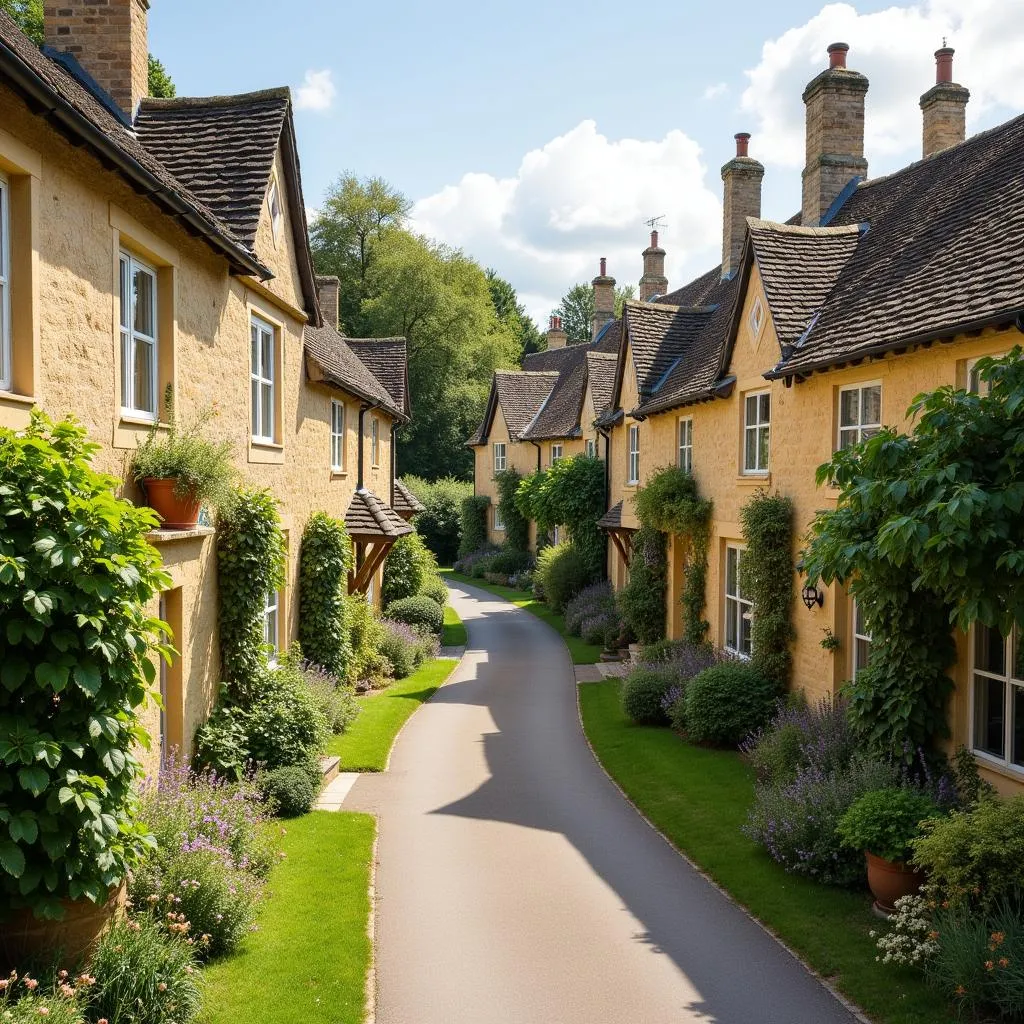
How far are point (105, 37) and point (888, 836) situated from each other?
13.2 m

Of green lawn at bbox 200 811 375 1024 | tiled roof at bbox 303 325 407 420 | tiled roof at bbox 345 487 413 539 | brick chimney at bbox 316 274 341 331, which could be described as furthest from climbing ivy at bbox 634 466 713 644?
brick chimney at bbox 316 274 341 331

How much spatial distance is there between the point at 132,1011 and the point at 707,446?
14622 mm

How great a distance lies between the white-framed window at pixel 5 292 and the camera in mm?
6695

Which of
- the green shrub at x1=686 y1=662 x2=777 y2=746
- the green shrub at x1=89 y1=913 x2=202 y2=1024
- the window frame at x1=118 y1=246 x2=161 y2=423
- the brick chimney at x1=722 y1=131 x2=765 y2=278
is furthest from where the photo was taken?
the brick chimney at x1=722 y1=131 x2=765 y2=278

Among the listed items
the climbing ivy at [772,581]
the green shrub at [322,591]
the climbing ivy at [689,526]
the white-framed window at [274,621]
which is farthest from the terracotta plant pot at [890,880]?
the green shrub at [322,591]

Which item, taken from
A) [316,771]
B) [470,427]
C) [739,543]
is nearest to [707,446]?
[739,543]

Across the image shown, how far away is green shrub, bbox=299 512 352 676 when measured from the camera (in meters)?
16.0

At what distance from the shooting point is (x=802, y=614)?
45.6 feet

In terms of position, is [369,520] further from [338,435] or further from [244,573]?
[244,573]

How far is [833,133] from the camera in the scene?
1916 cm

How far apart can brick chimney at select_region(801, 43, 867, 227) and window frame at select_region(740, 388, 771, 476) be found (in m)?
5.72

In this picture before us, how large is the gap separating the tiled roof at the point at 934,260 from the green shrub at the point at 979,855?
4.66 meters

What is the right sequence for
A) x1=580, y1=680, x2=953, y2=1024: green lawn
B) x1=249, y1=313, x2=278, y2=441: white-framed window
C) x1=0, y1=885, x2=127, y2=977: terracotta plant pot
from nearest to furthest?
x1=0, y1=885, x2=127, y2=977: terracotta plant pot, x1=580, y1=680, x2=953, y2=1024: green lawn, x1=249, y1=313, x2=278, y2=441: white-framed window

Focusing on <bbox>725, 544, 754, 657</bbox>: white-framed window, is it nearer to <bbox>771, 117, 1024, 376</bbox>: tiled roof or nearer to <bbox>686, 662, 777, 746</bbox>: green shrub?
<bbox>686, 662, 777, 746</bbox>: green shrub
